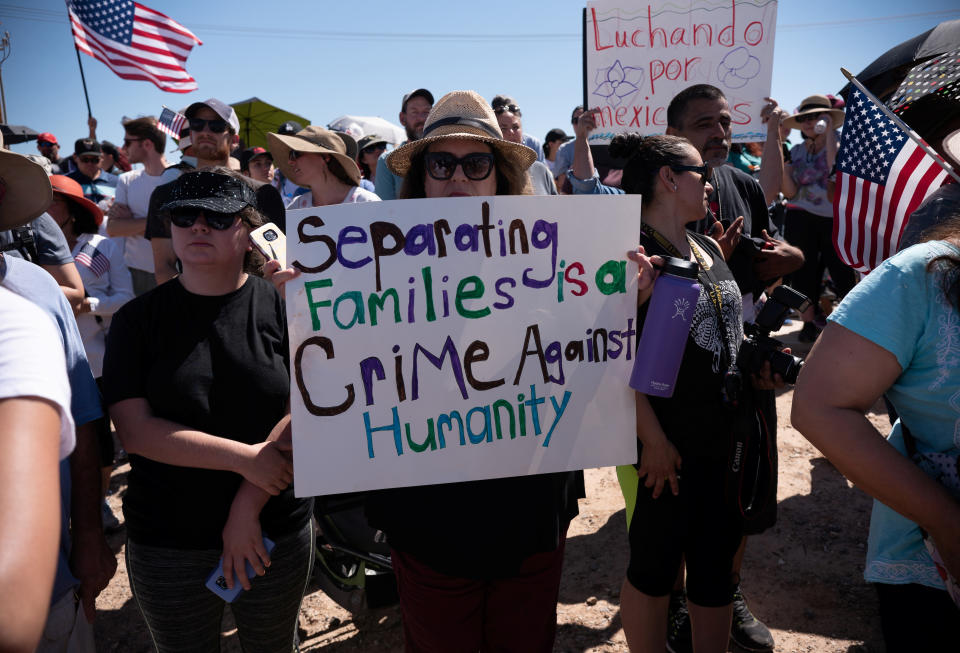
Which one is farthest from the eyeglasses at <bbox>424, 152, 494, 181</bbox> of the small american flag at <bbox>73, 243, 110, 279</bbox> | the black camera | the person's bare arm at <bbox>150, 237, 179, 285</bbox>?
the small american flag at <bbox>73, 243, 110, 279</bbox>

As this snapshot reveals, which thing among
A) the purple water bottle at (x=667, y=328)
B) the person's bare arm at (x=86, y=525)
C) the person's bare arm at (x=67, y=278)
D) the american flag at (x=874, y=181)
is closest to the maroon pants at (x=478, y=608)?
the purple water bottle at (x=667, y=328)

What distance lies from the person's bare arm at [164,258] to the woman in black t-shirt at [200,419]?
2243 millimetres

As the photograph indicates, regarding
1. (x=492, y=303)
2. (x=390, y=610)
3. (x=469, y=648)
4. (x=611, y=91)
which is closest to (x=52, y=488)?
(x=492, y=303)

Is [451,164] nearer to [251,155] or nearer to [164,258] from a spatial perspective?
[164,258]

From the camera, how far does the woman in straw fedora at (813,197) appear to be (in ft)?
21.0

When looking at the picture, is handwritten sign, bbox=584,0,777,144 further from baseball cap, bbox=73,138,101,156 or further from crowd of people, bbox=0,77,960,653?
baseball cap, bbox=73,138,101,156

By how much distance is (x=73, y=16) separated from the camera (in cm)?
773

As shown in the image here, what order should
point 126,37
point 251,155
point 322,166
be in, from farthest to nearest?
point 251,155 < point 126,37 < point 322,166

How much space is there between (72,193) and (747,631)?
4.19 m

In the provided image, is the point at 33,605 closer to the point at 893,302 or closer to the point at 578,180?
the point at 893,302

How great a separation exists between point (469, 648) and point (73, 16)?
361 inches

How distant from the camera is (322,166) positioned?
3770 mm

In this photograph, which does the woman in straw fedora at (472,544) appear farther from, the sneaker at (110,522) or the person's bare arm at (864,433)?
the sneaker at (110,522)

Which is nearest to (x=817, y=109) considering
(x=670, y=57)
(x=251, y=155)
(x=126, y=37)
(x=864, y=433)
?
(x=670, y=57)
